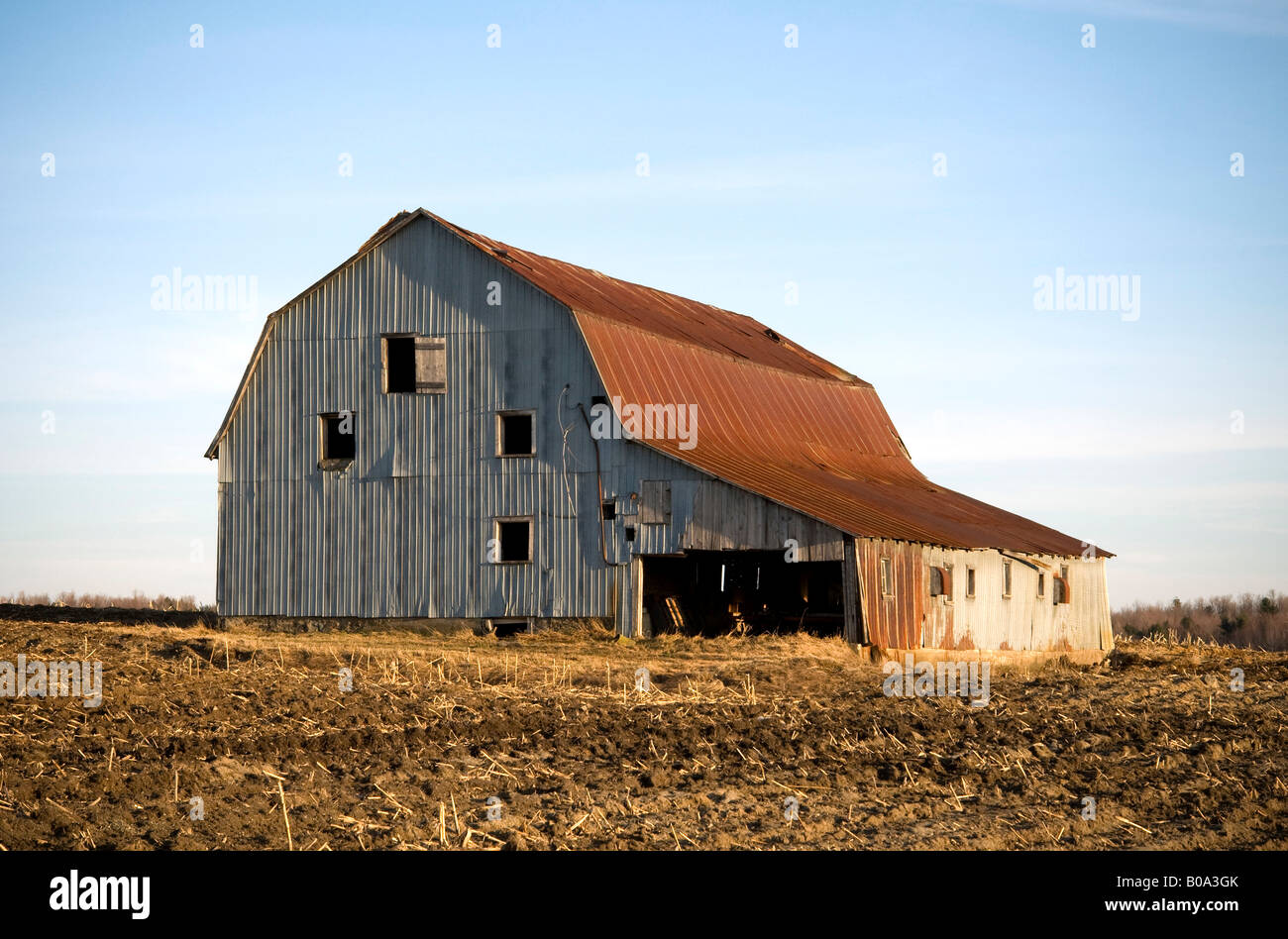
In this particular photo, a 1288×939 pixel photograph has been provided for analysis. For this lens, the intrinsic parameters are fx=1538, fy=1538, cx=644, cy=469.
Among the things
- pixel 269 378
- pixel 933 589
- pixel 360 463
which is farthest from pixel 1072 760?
pixel 269 378

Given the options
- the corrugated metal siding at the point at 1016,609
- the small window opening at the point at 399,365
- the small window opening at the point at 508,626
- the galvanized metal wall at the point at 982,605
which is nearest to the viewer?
the galvanized metal wall at the point at 982,605

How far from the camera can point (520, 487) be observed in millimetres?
30188

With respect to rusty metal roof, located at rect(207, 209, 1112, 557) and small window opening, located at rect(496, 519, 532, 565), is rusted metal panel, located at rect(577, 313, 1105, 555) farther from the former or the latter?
small window opening, located at rect(496, 519, 532, 565)

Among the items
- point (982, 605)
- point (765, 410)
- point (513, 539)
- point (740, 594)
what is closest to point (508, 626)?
point (513, 539)

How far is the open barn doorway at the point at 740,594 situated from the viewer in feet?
100

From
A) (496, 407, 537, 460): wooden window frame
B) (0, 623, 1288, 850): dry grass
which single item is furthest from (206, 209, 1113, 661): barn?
(0, 623, 1288, 850): dry grass

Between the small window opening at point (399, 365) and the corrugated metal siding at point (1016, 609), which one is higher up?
the small window opening at point (399, 365)

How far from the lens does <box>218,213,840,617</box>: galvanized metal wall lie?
2947 cm

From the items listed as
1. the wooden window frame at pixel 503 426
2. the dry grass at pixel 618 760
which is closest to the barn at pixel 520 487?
the wooden window frame at pixel 503 426

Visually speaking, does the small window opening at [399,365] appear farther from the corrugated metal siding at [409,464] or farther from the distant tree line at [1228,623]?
the distant tree line at [1228,623]

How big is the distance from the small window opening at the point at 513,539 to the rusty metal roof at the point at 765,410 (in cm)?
313

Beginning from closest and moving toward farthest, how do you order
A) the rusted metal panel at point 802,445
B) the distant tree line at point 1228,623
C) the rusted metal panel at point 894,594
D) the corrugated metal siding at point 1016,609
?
the rusted metal panel at point 894,594 → the rusted metal panel at point 802,445 → the corrugated metal siding at point 1016,609 → the distant tree line at point 1228,623

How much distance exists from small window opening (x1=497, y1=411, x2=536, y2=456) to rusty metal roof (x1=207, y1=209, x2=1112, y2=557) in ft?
6.72
